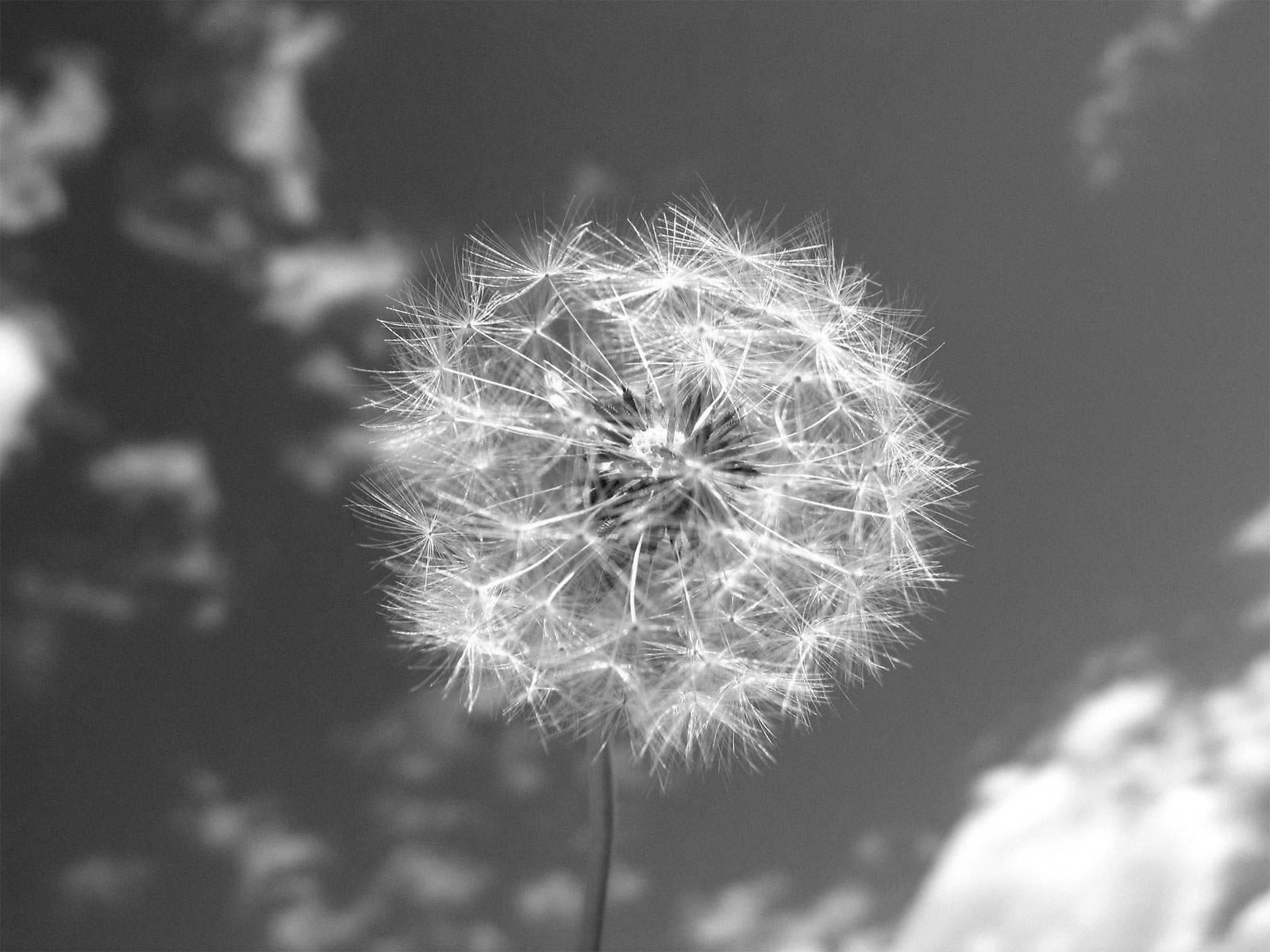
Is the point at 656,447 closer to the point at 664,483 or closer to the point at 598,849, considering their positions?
the point at 664,483

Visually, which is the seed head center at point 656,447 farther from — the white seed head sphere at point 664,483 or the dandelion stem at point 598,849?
the dandelion stem at point 598,849

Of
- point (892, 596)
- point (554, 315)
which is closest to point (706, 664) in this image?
point (892, 596)

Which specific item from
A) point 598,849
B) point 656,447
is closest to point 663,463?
point 656,447

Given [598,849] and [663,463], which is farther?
[663,463]

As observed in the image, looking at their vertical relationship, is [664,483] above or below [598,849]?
above

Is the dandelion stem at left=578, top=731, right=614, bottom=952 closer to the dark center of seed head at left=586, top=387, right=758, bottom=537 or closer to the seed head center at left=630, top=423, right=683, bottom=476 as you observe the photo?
the dark center of seed head at left=586, top=387, right=758, bottom=537

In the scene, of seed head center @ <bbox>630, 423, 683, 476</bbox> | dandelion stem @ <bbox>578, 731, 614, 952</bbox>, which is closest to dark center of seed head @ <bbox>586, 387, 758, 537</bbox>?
seed head center @ <bbox>630, 423, 683, 476</bbox>
